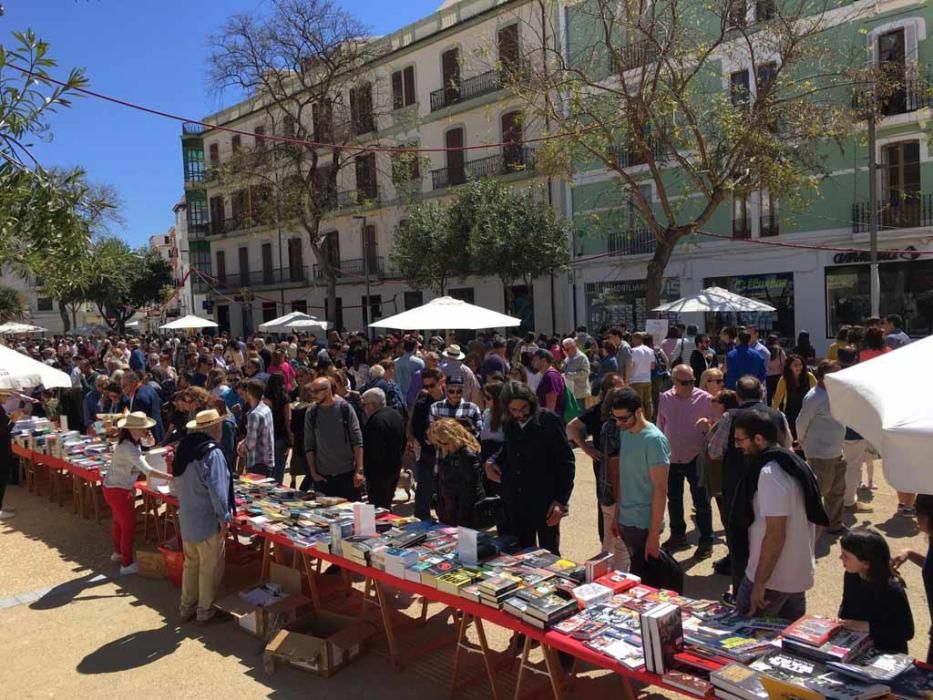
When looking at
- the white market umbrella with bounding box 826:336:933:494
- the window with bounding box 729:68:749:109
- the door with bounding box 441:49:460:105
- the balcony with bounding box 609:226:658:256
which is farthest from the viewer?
the door with bounding box 441:49:460:105

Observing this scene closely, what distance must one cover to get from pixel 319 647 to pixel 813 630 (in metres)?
2.78

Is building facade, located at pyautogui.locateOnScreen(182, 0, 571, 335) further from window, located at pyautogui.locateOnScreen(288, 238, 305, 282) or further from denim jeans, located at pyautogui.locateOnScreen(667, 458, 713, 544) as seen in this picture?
denim jeans, located at pyautogui.locateOnScreen(667, 458, 713, 544)

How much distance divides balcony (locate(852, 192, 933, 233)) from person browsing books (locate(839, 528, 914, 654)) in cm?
1744

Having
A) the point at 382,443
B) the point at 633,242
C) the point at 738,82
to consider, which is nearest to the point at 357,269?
the point at 633,242

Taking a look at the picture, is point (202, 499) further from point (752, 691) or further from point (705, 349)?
point (705, 349)

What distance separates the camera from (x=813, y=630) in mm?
3082

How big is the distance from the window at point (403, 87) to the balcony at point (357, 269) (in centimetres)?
611

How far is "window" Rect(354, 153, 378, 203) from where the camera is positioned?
2959 cm

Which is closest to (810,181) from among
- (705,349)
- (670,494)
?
A: (705,349)

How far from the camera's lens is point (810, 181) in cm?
1387

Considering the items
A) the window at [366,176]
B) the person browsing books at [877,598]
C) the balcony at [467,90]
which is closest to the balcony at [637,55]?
the balcony at [467,90]

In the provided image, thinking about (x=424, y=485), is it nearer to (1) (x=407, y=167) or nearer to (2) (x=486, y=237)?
(2) (x=486, y=237)

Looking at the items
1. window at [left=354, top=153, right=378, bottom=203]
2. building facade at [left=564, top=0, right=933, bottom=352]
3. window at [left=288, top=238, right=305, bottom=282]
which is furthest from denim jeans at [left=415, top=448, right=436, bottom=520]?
window at [left=288, top=238, right=305, bottom=282]

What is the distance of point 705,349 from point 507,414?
319 inches
